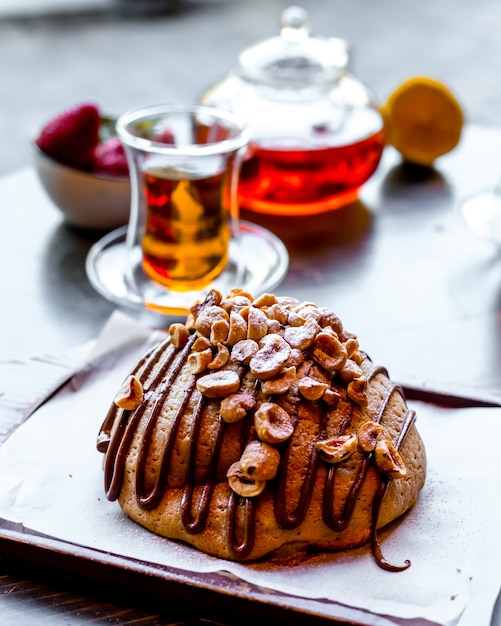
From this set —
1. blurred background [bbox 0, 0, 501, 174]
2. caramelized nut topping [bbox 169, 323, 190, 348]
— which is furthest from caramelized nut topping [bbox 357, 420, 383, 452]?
blurred background [bbox 0, 0, 501, 174]

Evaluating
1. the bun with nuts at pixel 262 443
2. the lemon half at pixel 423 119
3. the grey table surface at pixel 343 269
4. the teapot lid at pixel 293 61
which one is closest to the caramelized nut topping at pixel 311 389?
the bun with nuts at pixel 262 443

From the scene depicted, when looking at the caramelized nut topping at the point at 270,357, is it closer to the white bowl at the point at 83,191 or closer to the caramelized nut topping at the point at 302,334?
the caramelized nut topping at the point at 302,334

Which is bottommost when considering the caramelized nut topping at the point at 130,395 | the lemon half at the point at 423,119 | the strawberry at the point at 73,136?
the lemon half at the point at 423,119

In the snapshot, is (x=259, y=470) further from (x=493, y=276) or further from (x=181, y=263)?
(x=493, y=276)

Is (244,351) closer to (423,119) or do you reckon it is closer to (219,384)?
(219,384)

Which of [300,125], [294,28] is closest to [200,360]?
[300,125]

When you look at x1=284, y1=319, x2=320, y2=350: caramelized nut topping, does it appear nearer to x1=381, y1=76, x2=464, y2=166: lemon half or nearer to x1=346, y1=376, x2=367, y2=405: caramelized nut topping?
x1=346, y1=376, x2=367, y2=405: caramelized nut topping
